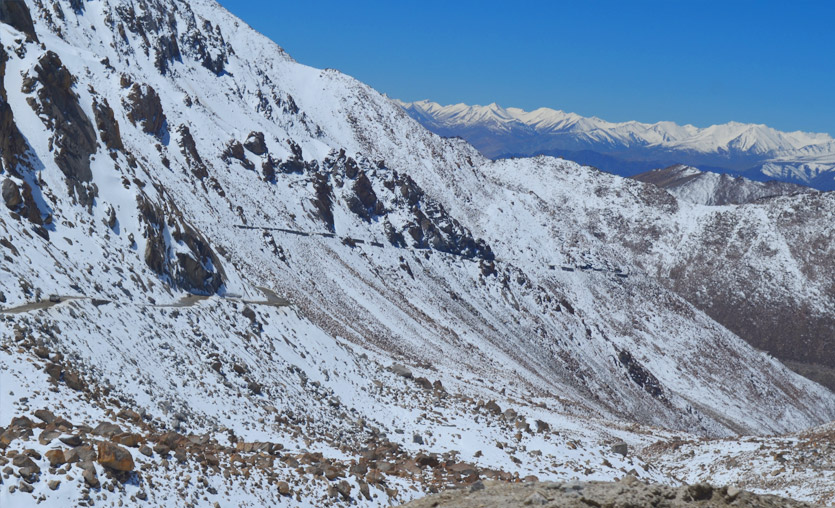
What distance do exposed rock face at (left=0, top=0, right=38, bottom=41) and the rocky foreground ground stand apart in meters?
46.4

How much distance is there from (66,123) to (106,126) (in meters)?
5.70

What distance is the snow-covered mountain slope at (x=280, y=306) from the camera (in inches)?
725

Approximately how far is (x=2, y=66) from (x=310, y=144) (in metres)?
81.8

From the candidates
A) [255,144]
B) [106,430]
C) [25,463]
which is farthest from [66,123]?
[255,144]

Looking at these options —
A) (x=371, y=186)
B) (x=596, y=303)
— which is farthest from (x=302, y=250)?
(x=596, y=303)

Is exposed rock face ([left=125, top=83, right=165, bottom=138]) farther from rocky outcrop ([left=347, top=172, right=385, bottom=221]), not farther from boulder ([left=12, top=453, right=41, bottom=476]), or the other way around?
boulder ([left=12, top=453, right=41, bottom=476])

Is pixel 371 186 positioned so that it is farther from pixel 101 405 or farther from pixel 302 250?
pixel 101 405

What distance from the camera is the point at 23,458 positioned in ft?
41.9

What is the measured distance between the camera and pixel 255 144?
10162 centimetres

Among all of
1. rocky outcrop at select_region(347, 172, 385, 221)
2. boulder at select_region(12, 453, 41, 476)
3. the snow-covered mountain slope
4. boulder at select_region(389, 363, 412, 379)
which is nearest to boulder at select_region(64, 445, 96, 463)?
the snow-covered mountain slope

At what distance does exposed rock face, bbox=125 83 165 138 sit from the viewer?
80125 millimetres

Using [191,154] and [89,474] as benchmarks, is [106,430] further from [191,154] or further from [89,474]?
[191,154]

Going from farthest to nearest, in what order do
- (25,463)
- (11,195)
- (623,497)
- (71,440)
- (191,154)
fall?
(191,154)
(11,195)
(71,440)
(25,463)
(623,497)

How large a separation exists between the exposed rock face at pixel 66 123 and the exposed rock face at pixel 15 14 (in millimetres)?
5798
